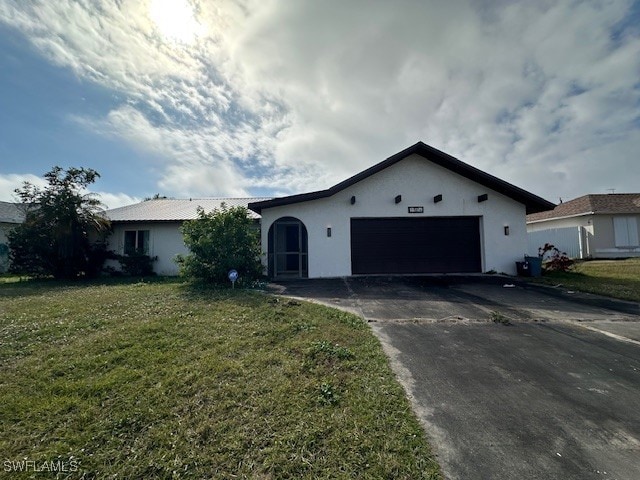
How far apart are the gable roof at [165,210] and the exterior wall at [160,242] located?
300 mm

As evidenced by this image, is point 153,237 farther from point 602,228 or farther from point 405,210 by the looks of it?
point 602,228

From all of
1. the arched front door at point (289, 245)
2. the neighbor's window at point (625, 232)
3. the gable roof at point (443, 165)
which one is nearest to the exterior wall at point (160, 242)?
the arched front door at point (289, 245)

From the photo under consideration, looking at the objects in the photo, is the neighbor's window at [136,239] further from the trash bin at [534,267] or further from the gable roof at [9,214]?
the trash bin at [534,267]

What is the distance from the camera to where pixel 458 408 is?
112 inches

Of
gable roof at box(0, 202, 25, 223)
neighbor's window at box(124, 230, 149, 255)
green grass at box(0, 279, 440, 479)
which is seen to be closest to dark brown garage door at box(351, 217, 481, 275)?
green grass at box(0, 279, 440, 479)

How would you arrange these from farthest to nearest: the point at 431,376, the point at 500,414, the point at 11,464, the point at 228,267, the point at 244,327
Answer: the point at 228,267, the point at 244,327, the point at 431,376, the point at 500,414, the point at 11,464

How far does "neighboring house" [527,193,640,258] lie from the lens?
17422 millimetres

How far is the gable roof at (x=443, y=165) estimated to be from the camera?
36.1 ft

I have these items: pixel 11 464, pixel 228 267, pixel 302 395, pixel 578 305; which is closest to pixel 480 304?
pixel 578 305

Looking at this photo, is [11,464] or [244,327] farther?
[244,327]

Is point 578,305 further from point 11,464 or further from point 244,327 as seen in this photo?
point 11,464

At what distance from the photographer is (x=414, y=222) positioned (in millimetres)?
Answer: 11898

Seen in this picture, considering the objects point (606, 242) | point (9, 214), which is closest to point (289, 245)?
point (9, 214)

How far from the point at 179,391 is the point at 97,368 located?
1.46 metres
